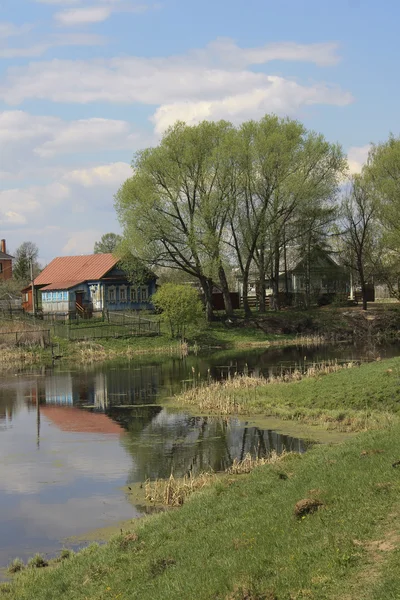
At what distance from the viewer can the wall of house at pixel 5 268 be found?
4008 inches

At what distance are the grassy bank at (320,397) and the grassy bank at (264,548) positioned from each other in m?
8.00

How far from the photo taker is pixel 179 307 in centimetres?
5831

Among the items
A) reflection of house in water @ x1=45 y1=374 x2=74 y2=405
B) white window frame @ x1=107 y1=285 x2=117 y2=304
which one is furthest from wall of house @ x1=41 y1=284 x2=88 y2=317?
reflection of house in water @ x1=45 y1=374 x2=74 y2=405

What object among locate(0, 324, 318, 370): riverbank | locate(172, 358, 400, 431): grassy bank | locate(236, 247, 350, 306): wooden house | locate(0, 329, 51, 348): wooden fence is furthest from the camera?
locate(236, 247, 350, 306): wooden house

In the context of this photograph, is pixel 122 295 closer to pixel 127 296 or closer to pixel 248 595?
pixel 127 296

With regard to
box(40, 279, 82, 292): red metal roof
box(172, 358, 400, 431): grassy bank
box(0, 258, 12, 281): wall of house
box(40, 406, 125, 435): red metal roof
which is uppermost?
box(0, 258, 12, 281): wall of house

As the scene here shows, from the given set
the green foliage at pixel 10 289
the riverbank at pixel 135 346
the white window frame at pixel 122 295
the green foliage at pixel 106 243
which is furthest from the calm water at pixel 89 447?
the green foliage at pixel 106 243

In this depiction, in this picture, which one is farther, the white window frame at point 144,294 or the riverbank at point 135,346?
the white window frame at point 144,294

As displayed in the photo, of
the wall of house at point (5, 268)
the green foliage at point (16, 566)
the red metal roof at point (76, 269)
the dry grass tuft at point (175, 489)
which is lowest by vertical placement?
the green foliage at point (16, 566)

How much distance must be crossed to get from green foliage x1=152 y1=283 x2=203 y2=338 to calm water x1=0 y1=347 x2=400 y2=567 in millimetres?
17350

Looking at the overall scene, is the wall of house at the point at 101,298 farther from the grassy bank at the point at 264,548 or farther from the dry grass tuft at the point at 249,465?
the grassy bank at the point at 264,548

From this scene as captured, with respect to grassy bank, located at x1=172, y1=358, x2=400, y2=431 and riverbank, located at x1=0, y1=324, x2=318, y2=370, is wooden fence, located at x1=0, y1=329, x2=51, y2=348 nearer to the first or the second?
riverbank, located at x1=0, y1=324, x2=318, y2=370

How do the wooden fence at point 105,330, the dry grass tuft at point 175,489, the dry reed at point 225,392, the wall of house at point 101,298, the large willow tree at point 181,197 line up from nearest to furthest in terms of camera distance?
1. the dry grass tuft at point 175,489
2. the dry reed at point 225,392
3. the wooden fence at point 105,330
4. the large willow tree at point 181,197
5. the wall of house at point 101,298

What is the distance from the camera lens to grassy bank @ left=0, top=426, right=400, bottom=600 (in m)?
9.24
